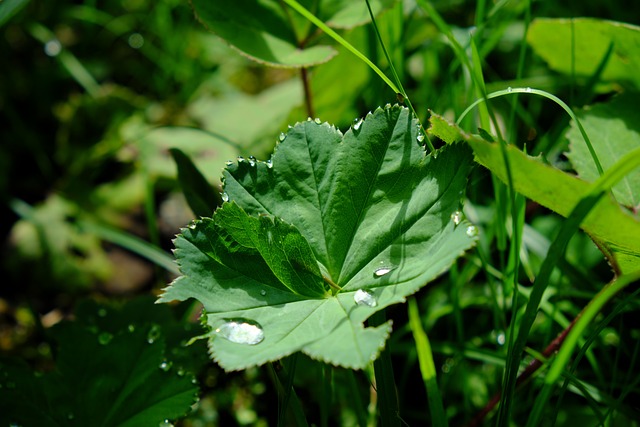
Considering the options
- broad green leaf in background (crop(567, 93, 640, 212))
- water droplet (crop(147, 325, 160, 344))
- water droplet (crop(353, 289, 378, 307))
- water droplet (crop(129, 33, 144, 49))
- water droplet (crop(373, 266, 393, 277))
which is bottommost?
water droplet (crop(147, 325, 160, 344))

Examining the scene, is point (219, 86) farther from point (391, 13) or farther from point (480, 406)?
point (480, 406)

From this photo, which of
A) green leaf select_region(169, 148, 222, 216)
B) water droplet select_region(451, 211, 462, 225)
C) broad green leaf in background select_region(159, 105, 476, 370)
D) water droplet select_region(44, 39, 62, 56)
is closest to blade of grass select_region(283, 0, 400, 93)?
broad green leaf in background select_region(159, 105, 476, 370)

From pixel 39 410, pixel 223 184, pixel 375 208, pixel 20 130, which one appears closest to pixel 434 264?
pixel 375 208

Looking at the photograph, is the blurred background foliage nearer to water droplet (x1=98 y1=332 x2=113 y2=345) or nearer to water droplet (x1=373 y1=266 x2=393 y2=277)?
water droplet (x1=98 y1=332 x2=113 y2=345)

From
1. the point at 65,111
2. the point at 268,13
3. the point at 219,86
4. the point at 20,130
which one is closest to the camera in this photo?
the point at 268,13

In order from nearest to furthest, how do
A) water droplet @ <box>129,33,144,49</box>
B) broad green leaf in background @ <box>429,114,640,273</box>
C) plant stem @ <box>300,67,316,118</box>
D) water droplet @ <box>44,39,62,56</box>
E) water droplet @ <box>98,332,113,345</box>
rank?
1. broad green leaf in background @ <box>429,114,640,273</box>
2. water droplet @ <box>98,332,113,345</box>
3. plant stem @ <box>300,67,316,118</box>
4. water droplet @ <box>44,39,62,56</box>
5. water droplet @ <box>129,33,144,49</box>
